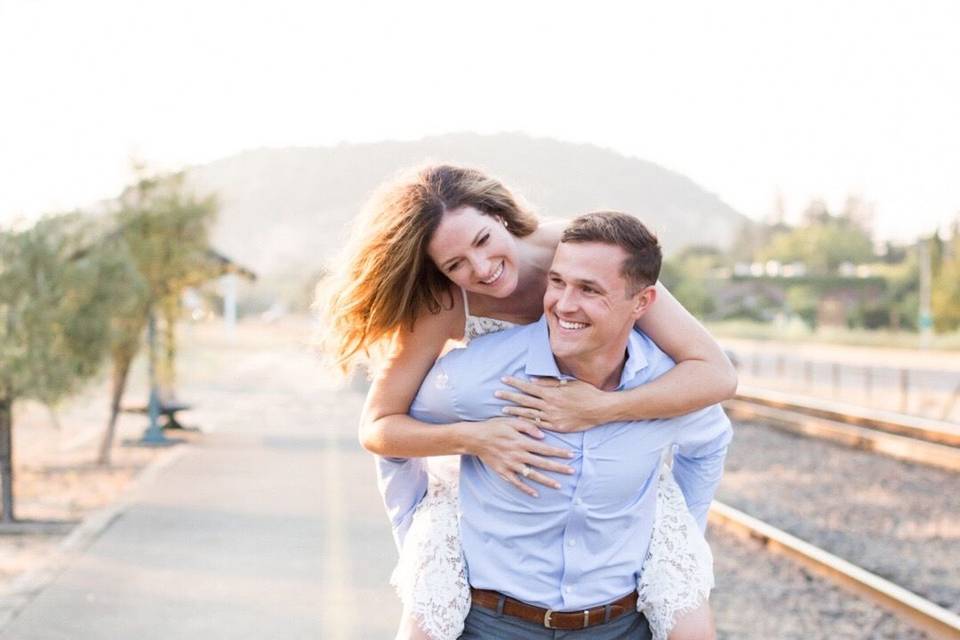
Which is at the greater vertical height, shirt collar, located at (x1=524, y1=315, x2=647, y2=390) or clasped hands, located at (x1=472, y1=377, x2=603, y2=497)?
shirt collar, located at (x1=524, y1=315, x2=647, y2=390)

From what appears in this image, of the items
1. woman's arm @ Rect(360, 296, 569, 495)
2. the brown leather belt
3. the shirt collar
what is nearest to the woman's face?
woman's arm @ Rect(360, 296, 569, 495)

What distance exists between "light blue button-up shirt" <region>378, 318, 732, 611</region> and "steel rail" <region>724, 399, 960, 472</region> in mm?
12138

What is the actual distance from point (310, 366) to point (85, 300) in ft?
92.5

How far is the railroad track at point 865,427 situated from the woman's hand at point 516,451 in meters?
12.4

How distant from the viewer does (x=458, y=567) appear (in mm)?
2814

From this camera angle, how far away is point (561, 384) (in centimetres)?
282

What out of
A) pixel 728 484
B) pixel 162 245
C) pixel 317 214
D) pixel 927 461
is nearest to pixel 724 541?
pixel 728 484

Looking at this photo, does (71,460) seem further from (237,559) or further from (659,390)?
(659,390)

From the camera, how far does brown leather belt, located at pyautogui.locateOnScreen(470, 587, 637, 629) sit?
2740 mm

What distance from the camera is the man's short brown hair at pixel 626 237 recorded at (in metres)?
2.70

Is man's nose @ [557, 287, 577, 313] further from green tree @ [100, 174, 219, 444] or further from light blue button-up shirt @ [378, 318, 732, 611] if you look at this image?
green tree @ [100, 174, 219, 444]

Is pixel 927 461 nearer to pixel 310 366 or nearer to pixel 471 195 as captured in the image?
pixel 471 195

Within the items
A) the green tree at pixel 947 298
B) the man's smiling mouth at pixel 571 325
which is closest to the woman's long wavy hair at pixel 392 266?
the man's smiling mouth at pixel 571 325

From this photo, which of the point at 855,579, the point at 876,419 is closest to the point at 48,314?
the point at 855,579
